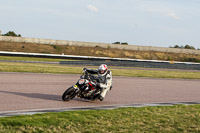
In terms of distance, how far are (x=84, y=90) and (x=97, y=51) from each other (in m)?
69.8

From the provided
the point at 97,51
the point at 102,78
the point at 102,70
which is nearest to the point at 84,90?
the point at 102,78

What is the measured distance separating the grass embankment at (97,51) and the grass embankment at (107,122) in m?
64.1

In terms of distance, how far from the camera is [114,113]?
8898 mm

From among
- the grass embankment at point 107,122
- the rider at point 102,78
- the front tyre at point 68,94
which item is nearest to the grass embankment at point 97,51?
the rider at point 102,78

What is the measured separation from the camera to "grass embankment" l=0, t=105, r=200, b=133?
684 centimetres

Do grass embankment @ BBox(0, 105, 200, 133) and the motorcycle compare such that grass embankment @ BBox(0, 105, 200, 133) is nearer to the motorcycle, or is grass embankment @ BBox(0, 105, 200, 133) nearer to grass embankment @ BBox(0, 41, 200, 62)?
the motorcycle

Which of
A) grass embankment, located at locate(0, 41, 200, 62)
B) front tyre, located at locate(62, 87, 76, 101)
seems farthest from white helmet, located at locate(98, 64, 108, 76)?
grass embankment, located at locate(0, 41, 200, 62)

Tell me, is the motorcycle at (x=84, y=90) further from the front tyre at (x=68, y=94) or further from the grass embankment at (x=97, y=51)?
the grass embankment at (x=97, y=51)

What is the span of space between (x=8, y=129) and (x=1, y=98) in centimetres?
426

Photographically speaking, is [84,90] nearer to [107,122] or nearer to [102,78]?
[102,78]

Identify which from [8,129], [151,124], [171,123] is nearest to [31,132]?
[8,129]

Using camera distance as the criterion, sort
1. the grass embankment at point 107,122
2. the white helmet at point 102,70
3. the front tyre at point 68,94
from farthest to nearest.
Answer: the white helmet at point 102,70
the front tyre at point 68,94
the grass embankment at point 107,122

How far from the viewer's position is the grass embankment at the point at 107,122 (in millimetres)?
6840

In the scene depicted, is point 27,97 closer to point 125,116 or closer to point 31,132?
point 125,116
